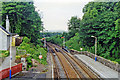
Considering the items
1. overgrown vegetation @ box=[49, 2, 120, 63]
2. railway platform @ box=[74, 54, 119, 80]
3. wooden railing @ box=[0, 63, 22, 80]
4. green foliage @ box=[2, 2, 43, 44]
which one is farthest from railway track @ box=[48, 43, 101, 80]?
green foliage @ box=[2, 2, 43, 44]

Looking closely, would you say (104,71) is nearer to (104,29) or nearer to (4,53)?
(4,53)

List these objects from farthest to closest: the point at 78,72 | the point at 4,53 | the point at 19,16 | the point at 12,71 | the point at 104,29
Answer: the point at 104,29 < the point at 19,16 < the point at 4,53 < the point at 78,72 < the point at 12,71

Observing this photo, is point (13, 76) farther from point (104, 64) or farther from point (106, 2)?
point (106, 2)

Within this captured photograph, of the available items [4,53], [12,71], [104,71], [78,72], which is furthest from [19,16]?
[104,71]

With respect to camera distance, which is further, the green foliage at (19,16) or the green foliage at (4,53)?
the green foliage at (19,16)

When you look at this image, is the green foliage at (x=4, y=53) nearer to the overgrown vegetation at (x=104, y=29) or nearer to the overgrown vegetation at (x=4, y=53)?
the overgrown vegetation at (x=4, y=53)

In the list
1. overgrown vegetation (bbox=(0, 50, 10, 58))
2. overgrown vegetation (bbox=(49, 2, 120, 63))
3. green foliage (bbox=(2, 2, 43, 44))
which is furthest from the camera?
overgrown vegetation (bbox=(49, 2, 120, 63))

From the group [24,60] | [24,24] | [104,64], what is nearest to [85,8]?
[24,24]

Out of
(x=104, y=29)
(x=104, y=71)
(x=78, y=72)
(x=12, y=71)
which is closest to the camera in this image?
(x=12, y=71)

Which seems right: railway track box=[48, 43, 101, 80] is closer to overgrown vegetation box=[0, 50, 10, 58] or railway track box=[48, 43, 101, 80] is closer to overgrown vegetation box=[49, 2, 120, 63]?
overgrown vegetation box=[49, 2, 120, 63]

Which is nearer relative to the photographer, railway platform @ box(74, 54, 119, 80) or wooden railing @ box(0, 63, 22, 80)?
wooden railing @ box(0, 63, 22, 80)

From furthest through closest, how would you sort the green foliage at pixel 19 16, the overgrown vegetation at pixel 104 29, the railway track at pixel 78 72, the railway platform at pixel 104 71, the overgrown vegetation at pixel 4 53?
the overgrown vegetation at pixel 104 29
the green foliage at pixel 19 16
the overgrown vegetation at pixel 4 53
the railway track at pixel 78 72
the railway platform at pixel 104 71

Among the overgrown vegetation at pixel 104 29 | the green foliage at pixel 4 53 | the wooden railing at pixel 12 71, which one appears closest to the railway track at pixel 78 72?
the wooden railing at pixel 12 71

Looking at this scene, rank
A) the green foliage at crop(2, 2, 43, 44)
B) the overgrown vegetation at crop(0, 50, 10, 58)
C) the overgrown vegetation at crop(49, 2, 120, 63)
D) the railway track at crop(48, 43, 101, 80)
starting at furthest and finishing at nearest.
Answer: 1. the overgrown vegetation at crop(49, 2, 120, 63)
2. the green foliage at crop(2, 2, 43, 44)
3. the overgrown vegetation at crop(0, 50, 10, 58)
4. the railway track at crop(48, 43, 101, 80)
